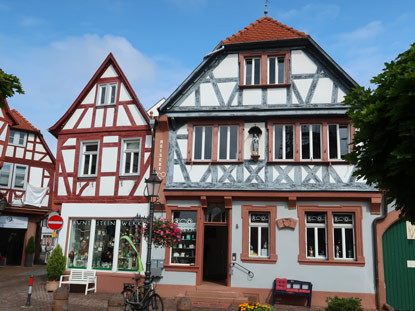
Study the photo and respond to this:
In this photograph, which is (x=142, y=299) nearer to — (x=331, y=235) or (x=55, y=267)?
(x=55, y=267)

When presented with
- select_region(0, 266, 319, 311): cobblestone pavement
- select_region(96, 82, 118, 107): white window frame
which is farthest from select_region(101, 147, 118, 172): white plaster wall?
select_region(0, 266, 319, 311): cobblestone pavement

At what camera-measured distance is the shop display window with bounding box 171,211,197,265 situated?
1534cm

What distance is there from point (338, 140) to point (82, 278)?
1049 cm

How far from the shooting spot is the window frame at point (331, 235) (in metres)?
14.2

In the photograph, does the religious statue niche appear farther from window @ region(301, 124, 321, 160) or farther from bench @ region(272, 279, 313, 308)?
bench @ region(272, 279, 313, 308)

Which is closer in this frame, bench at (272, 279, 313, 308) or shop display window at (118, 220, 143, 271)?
bench at (272, 279, 313, 308)

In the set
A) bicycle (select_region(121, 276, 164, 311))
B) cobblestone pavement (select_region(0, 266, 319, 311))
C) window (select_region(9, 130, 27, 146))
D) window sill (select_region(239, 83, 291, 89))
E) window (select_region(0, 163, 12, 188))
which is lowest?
cobblestone pavement (select_region(0, 266, 319, 311))

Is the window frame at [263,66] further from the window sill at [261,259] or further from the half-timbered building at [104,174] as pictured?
the window sill at [261,259]

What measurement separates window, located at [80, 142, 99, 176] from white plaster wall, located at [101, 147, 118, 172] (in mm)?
463

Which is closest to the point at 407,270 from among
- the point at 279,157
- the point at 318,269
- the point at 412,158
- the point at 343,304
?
the point at 318,269

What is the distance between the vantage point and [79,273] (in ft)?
52.6

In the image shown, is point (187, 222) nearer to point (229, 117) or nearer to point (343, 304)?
point (229, 117)

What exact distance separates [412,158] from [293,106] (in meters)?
8.33

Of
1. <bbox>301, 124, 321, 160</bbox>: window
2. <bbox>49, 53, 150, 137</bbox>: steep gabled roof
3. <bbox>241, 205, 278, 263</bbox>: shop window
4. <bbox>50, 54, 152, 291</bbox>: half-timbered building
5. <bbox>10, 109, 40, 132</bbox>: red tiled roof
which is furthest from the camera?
<bbox>10, 109, 40, 132</bbox>: red tiled roof
